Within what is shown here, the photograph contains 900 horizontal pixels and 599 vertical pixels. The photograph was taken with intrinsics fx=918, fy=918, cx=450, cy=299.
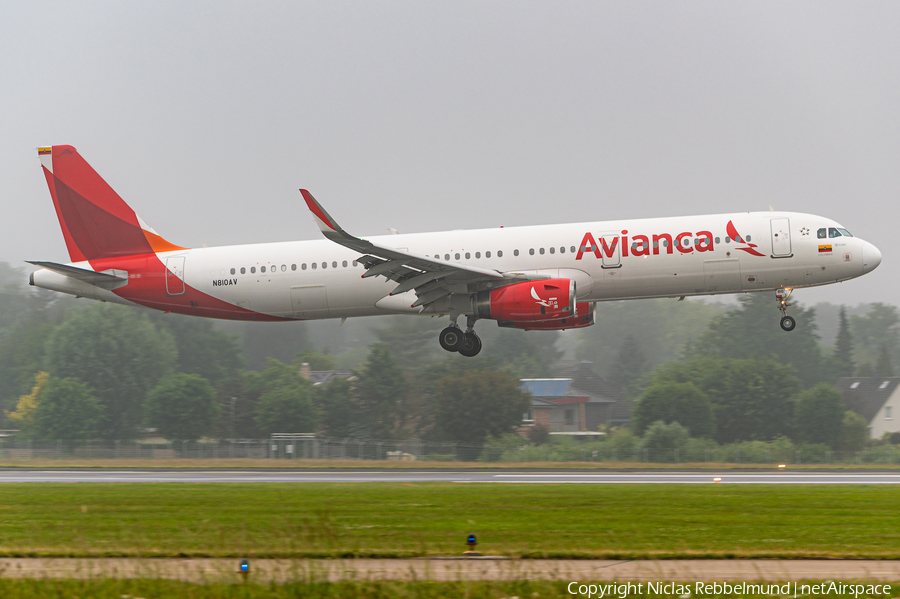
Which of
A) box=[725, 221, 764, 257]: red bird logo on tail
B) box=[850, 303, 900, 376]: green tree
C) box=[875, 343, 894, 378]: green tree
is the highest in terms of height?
box=[850, 303, 900, 376]: green tree

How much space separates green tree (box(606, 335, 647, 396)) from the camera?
109750 millimetres

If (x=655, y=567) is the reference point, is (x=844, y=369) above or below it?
above

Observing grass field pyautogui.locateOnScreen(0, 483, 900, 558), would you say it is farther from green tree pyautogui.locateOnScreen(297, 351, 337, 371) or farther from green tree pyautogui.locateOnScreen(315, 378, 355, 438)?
green tree pyautogui.locateOnScreen(297, 351, 337, 371)

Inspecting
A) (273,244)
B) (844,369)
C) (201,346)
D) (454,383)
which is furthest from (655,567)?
(844,369)

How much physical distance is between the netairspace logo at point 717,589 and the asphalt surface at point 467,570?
12 centimetres

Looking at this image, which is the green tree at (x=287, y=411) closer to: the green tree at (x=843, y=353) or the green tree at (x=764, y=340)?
the green tree at (x=764, y=340)

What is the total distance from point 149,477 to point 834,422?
54563mm

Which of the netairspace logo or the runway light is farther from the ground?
the runway light

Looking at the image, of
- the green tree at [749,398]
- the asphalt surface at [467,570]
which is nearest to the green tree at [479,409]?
the green tree at [749,398]

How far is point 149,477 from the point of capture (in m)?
39.3

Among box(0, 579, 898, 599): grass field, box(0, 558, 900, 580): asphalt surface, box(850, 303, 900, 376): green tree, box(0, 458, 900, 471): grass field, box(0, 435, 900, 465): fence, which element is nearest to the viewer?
box(0, 579, 898, 599): grass field

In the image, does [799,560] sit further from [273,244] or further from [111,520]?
[273,244]

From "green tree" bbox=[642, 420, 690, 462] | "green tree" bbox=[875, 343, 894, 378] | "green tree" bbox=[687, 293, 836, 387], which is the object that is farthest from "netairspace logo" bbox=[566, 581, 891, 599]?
"green tree" bbox=[875, 343, 894, 378]

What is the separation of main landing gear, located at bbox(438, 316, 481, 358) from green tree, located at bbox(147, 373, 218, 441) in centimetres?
4552
